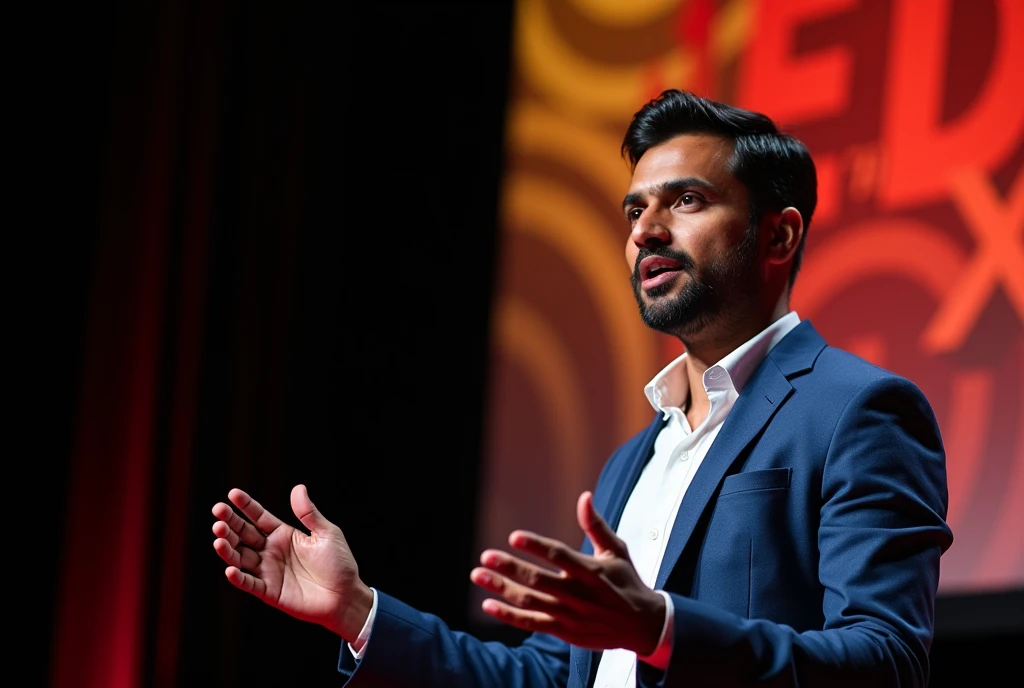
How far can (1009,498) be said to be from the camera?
7.00 feet

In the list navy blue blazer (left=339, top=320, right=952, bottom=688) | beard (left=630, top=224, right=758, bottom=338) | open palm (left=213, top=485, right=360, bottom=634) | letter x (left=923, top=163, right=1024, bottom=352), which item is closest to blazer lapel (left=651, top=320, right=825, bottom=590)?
navy blue blazer (left=339, top=320, right=952, bottom=688)

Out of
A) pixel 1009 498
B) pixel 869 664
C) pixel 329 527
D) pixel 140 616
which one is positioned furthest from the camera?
pixel 140 616

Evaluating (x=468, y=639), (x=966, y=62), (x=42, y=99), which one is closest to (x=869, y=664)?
(x=468, y=639)

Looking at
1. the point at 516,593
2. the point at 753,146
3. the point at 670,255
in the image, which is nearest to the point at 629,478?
the point at 670,255

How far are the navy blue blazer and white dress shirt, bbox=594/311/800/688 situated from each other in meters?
0.05

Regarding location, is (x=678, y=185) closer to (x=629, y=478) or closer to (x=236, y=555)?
(x=629, y=478)

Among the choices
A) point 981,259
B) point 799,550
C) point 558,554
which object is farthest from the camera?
point 981,259

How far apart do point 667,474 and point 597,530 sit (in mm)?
591

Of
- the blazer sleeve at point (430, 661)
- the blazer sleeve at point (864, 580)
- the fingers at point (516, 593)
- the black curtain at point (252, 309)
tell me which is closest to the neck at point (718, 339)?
the blazer sleeve at point (864, 580)

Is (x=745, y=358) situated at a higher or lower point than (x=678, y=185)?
lower

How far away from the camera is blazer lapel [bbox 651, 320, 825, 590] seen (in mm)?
1452

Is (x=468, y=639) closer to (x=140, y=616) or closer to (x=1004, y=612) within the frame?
(x=1004, y=612)

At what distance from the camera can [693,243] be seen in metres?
1.71

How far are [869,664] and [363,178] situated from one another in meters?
2.62
